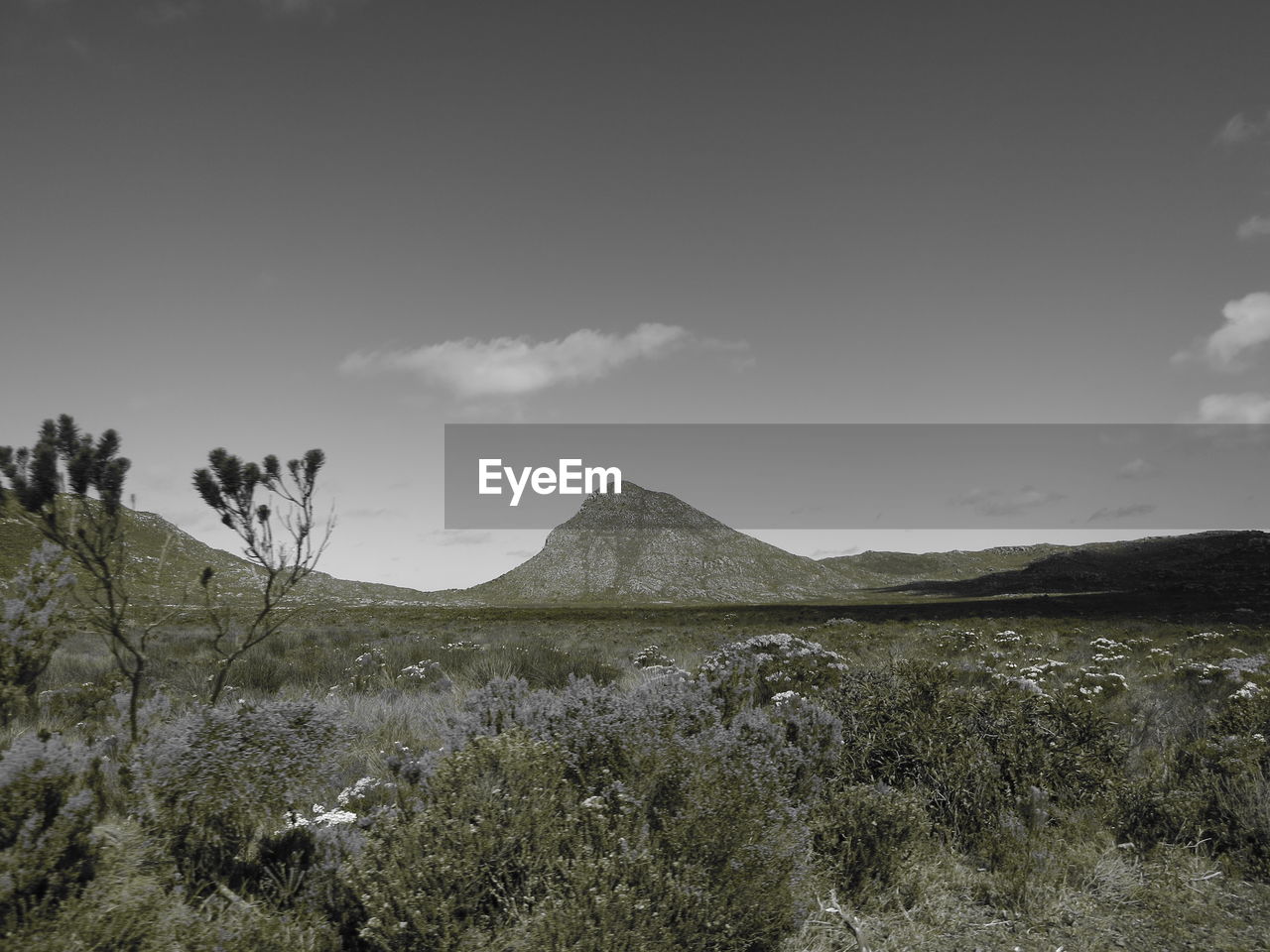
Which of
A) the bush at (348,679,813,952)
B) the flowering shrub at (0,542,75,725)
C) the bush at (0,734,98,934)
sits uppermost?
the flowering shrub at (0,542,75,725)

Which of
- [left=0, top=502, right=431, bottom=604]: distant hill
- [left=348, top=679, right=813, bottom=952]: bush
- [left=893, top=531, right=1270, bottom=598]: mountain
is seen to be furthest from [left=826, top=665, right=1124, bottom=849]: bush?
[left=893, top=531, right=1270, bottom=598]: mountain

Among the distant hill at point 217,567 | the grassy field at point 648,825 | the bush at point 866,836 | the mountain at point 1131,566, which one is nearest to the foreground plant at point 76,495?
the grassy field at point 648,825

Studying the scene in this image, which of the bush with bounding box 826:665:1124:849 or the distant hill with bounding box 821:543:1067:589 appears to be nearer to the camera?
the bush with bounding box 826:665:1124:849

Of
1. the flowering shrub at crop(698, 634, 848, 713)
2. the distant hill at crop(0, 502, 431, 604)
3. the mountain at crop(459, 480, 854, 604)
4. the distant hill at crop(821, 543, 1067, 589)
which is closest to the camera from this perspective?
the flowering shrub at crop(698, 634, 848, 713)

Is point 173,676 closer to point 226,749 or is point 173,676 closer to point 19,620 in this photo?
point 19,620

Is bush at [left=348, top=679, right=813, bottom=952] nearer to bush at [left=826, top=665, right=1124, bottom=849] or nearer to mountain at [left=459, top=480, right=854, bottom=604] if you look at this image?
bush at [left=826, top=665, right=1124, bottom=849]

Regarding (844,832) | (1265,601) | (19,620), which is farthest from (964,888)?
(1265,601)

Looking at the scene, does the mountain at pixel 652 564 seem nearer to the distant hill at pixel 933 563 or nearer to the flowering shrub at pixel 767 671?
the distant hill at pixel 933 563
